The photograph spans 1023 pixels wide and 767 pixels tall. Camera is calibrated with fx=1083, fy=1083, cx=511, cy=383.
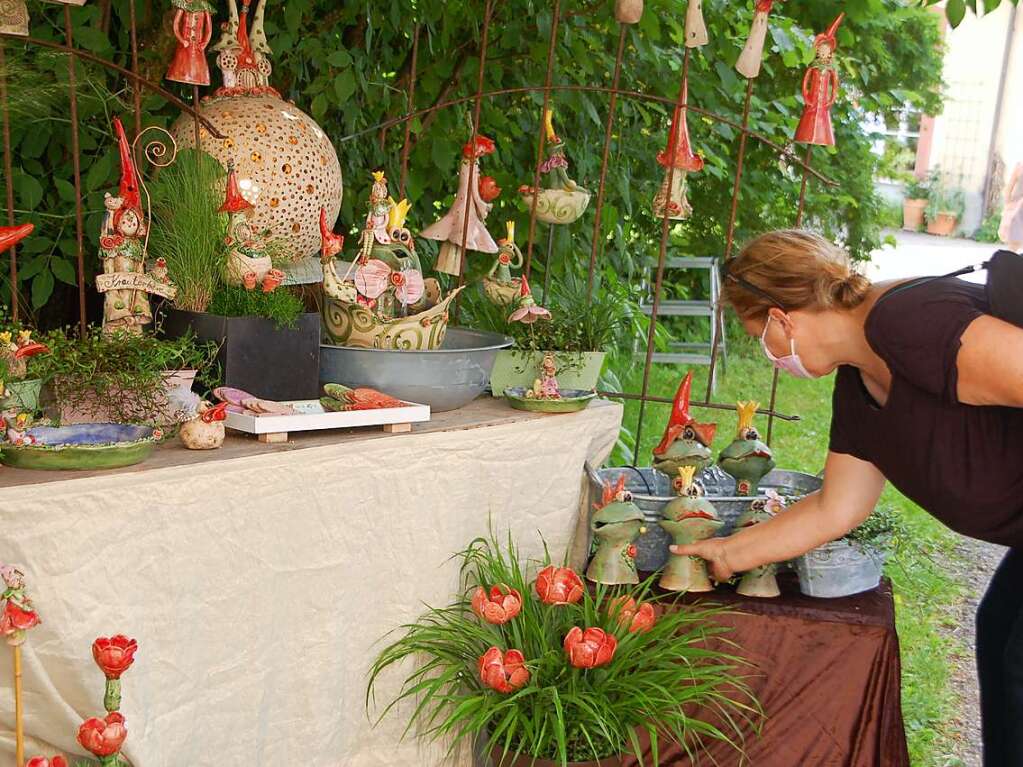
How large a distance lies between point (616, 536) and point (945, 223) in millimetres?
13340

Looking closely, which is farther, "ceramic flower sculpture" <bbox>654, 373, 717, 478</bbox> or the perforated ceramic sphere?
"ceramic flower sculpture" <bbox>654, 373, 717, 478</bbox>

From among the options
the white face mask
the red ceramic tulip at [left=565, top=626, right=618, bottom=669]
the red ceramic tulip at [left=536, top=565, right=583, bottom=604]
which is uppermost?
the white face mask

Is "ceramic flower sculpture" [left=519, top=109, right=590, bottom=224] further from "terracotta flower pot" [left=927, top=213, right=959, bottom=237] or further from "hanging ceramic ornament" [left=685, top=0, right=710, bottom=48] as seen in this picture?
"terracotta flower pot" [left=927, top=213, right=959, bottom=237]

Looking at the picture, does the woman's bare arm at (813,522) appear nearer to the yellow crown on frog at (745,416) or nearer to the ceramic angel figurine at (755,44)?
the yellow crown on frog at (745,416)

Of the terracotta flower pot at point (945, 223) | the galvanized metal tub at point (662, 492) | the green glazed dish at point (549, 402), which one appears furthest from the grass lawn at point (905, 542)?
the terracotta flower pot at point (945, 223)

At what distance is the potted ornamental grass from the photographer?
177 cm

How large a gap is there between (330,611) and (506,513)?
41 centimetres

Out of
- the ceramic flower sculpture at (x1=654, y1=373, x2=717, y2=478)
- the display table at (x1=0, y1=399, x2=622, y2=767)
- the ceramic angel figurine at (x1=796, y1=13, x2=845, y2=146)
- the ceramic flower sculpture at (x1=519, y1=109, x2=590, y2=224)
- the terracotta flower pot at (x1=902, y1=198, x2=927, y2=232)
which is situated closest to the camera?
the display table at (x1=0, y1=399, x2=622, y2=767)

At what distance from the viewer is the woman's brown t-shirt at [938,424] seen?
1.53m

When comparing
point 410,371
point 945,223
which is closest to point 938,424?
point 410,371

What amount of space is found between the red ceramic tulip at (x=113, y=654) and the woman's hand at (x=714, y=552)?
38.6 inches

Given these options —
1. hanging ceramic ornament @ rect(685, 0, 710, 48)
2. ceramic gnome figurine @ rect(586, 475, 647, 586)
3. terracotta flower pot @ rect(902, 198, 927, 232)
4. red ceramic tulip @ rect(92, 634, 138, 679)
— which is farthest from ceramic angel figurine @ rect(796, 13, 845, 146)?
terracotta flower pot @ rect(902, 198, 927, 232)

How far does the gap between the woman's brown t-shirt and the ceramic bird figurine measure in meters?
0.31

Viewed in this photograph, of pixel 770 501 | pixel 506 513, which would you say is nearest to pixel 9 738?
pixel 506 513
